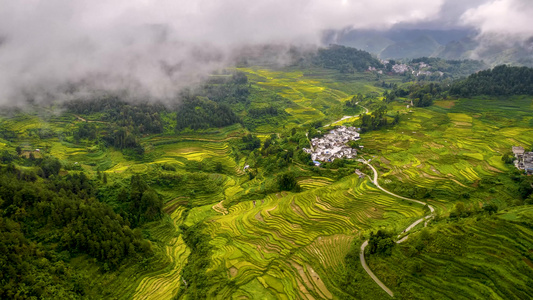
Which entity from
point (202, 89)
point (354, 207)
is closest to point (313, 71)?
point (202, 89)

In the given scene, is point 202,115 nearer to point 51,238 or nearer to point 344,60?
point 51,238

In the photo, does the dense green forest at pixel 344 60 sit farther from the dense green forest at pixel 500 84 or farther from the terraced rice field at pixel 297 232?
the terraced rice field at pixel 297 232

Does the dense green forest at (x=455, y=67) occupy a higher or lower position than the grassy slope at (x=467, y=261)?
higher

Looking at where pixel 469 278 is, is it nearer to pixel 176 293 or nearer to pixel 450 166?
pixel 450 166

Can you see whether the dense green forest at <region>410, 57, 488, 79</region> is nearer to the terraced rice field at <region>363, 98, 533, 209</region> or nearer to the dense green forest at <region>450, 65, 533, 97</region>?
the dense green forest at <region>450, 65, 533, 97</region>

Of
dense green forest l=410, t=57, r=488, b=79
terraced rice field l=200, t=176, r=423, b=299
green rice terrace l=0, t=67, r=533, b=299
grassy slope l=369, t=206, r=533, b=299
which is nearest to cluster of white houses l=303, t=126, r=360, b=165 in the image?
green rice terrace l=0, t=67, r=533, b=299

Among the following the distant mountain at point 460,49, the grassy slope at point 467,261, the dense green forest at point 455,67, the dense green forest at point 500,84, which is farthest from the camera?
the distant mountain at point 460,49

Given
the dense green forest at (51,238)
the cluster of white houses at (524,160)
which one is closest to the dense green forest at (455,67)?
the cluster of white houses at (524,160)

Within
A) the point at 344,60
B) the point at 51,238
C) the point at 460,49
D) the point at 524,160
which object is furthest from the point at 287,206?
the point at 460,49
